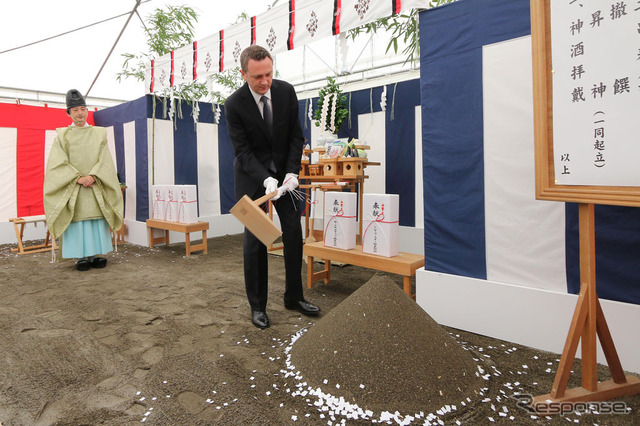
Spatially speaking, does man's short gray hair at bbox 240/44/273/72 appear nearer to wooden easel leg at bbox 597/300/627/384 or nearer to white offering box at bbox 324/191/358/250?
white offering box at bbox 324/191/358/250

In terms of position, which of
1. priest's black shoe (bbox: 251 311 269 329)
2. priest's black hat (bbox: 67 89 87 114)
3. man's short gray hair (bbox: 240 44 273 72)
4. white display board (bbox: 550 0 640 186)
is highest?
priest's black hat (bbox: 67 89 87 114)

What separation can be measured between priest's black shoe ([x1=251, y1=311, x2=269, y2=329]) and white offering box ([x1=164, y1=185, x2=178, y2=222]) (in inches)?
90.3

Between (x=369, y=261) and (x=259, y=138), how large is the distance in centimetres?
92

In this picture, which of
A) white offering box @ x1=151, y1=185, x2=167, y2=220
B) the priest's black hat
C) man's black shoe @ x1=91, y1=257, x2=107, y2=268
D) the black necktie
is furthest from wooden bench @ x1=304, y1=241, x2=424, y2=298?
the priest's black hat

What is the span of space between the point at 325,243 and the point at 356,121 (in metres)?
1.91

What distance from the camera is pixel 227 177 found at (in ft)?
16.5

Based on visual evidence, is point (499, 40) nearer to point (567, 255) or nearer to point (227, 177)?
point (567, 255)

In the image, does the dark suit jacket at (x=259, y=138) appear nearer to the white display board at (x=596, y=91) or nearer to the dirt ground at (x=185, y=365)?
the dirt ground at (x=185, y=365)

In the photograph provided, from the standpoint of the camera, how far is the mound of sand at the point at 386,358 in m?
1.23

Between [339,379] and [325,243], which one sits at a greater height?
[325,243]

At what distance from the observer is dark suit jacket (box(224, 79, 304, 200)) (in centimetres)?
193

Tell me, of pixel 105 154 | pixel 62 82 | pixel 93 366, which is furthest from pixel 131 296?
pixel 62 82

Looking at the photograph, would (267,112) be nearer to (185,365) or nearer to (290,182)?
(290,182)

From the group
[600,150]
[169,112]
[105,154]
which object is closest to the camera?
[600,150]
